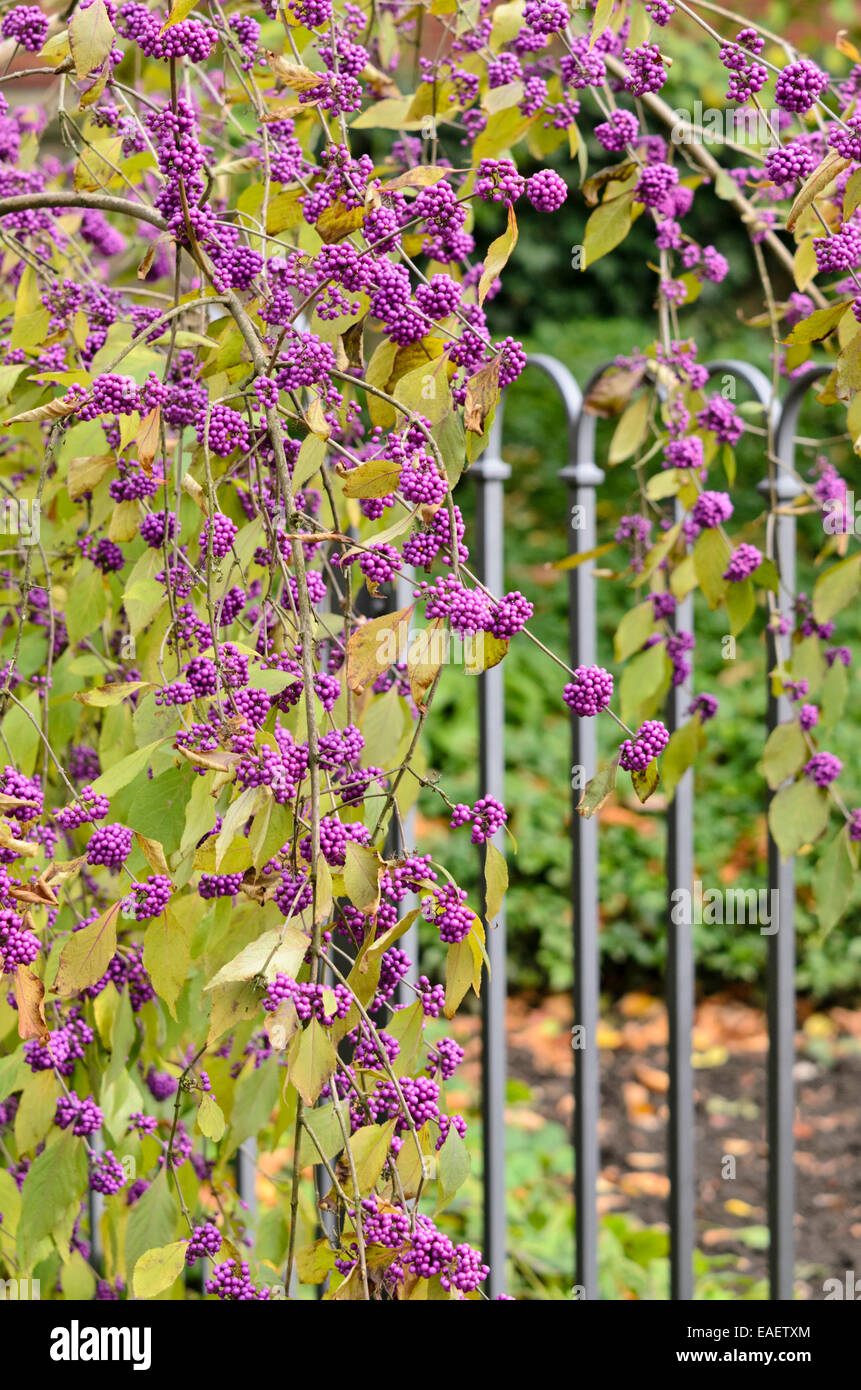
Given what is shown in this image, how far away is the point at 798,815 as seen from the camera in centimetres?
172

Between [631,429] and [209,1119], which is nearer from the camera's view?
[209,1119]

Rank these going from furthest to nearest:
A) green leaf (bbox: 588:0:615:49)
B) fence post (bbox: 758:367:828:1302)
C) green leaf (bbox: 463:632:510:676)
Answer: fence post (bbox: 758:367:828:1302)
green leaf (bbox: 588:0:615:49)
green leaf (bbox: 463:632:510:676)

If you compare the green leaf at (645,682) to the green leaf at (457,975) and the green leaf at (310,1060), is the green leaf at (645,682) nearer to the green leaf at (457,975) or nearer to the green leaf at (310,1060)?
the green leaf at (457,975)

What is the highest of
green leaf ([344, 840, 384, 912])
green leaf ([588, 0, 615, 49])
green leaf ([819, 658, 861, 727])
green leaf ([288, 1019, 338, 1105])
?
green leaf ([588, 0, 615, 49])

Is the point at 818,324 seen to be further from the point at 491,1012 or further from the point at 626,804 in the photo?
the point at 626,804

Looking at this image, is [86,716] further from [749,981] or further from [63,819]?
[749,981]

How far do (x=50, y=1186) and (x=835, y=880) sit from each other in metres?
Result: 0.99

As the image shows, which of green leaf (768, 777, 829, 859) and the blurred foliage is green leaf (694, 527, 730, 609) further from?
the blurred foliage

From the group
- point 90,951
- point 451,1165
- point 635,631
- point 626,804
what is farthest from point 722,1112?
point 90,951

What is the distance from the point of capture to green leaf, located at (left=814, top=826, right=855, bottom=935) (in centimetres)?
168

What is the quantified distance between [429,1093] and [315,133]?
3.99ft

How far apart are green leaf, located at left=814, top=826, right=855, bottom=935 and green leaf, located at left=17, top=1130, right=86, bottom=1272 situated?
914 mm

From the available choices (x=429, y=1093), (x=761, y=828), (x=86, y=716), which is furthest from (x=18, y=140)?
(x=761, y=828)

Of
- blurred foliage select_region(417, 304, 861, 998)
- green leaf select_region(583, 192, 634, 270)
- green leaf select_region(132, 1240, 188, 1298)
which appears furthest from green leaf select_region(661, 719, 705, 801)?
blurred foliage select_region(417, 304, 861, 998)
